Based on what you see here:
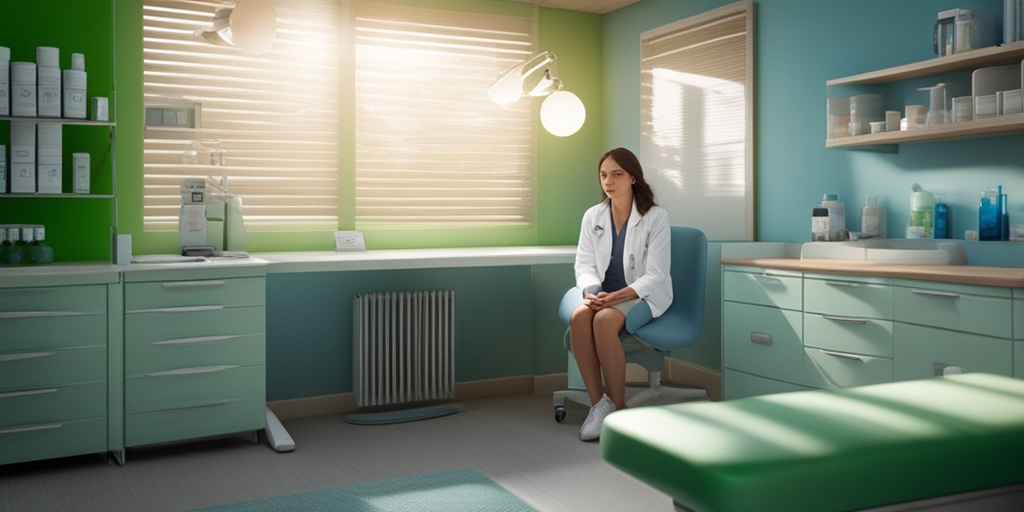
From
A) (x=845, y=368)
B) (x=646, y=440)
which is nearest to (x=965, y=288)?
(x=845, y=368)

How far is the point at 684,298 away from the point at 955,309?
4.54 feet

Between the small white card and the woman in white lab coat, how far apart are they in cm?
111

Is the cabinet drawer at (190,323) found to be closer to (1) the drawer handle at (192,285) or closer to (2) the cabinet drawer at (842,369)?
(1) the drawer handle at (192,285)

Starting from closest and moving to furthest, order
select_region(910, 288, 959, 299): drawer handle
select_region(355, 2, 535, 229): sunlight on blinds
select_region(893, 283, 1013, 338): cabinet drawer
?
1. select_region(893, 283, 1013, 338): cabinet drawer
2. select_region(910, 288, 959, 299): drawer handle
3. select_region(355, 2, 535, 229): sunlight on blinds

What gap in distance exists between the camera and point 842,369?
11.6 feet

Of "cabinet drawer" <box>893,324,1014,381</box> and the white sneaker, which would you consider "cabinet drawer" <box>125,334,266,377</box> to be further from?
"cabinet drawer" <box>893,324,1014,381</box>

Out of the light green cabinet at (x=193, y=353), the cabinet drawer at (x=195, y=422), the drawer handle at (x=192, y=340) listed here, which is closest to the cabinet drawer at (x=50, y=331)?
the light green cabinet at (x=193, y=353)

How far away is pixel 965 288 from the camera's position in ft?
9.86

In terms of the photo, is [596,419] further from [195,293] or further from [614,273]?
[195,293]

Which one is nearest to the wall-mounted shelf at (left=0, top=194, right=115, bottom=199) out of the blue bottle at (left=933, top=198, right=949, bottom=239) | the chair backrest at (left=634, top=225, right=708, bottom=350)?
the chair backrest at (left=634, top=225, right=708, bottom=350)

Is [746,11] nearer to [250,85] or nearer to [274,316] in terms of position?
[250,85]

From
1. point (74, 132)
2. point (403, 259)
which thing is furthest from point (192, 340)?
point (74, 132)

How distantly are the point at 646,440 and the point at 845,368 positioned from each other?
189 centimetres

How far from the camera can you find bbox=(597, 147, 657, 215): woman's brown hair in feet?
13.8
